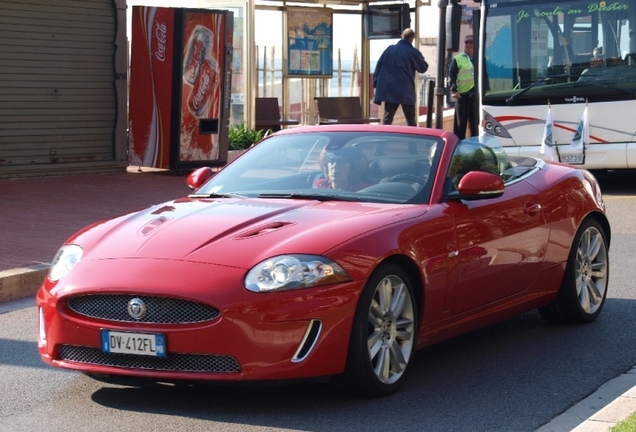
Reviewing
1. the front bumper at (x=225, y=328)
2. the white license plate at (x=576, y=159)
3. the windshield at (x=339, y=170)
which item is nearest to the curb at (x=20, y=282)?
the windshield at (x=339, y=170)

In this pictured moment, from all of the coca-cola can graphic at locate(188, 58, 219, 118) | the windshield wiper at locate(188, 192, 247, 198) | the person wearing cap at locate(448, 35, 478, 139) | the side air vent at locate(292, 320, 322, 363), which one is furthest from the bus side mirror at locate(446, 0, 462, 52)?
the side air vent at locate(292, 320, 322, 363)

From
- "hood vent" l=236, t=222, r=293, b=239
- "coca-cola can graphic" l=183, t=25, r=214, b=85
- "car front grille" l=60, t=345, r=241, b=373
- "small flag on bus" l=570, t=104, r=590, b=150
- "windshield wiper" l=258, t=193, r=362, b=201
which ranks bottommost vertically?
"car front grille" l=60, t=345, r=241, b=373

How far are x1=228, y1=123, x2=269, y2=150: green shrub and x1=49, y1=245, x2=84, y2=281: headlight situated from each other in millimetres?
14225

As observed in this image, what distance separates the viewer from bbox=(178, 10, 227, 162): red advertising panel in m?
17.7

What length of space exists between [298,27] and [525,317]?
14966 millimetres

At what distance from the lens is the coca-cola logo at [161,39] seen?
692 inches

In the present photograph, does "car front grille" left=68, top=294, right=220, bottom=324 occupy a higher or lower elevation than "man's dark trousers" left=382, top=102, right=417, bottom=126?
lower

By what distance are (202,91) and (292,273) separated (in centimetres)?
1273

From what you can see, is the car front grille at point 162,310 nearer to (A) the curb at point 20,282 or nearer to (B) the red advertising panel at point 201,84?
(A) the curb at point 20,282

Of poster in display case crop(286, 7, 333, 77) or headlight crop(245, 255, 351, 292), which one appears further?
poster in display case crop(286, 7, 333, 77)

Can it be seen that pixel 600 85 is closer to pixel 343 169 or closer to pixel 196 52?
pixel 196 52

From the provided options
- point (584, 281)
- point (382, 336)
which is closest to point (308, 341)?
point (382, 336)

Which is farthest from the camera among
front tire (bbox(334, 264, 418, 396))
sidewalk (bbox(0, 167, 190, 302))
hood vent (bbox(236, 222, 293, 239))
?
sidewalk (bbox(0, 167, 190, 302))

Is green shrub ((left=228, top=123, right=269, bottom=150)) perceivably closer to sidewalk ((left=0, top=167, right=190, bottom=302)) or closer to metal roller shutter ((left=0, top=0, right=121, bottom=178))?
sidewalk ((left=0, top=167, right=190, bottom=302))
